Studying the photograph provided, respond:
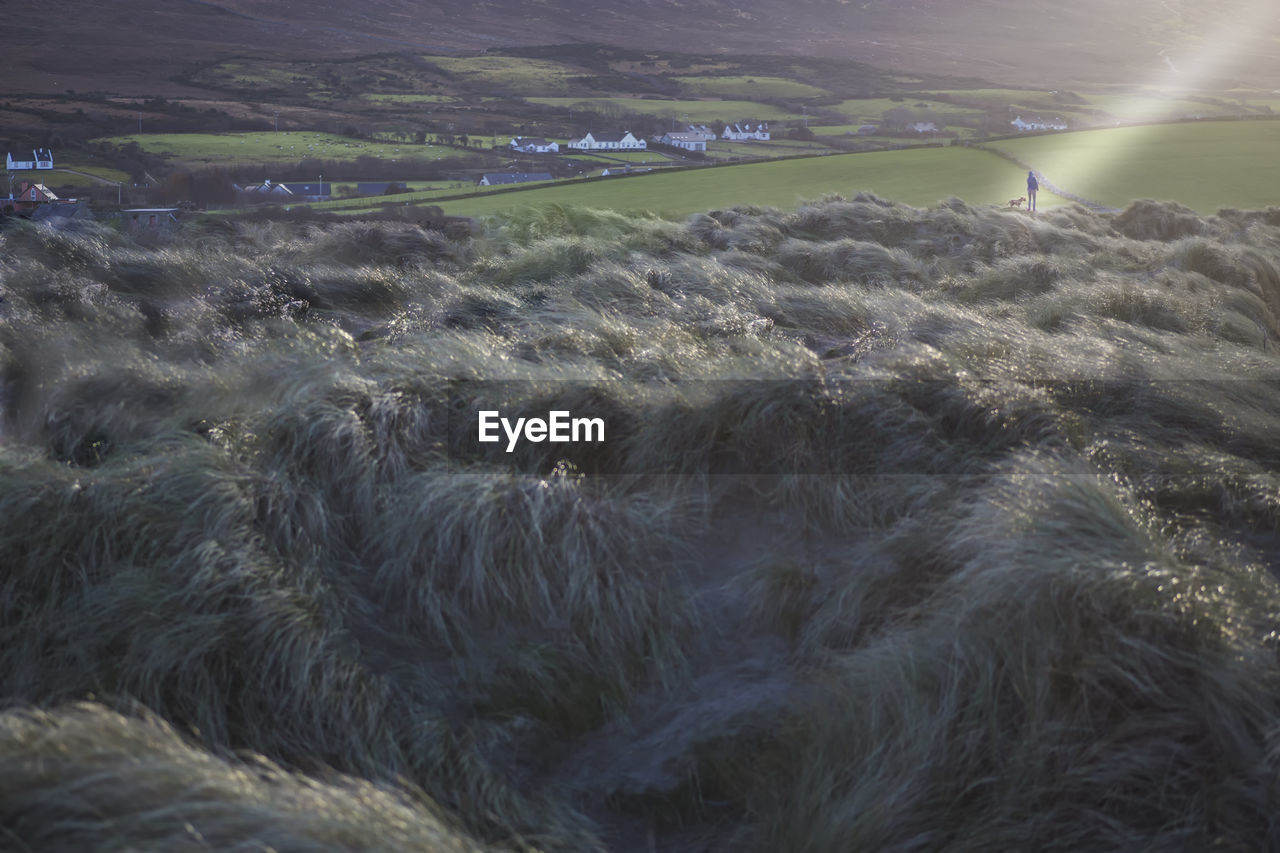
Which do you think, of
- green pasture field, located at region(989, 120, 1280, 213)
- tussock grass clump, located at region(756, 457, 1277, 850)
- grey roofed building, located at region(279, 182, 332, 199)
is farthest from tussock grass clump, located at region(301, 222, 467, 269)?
green pasture field, located at region(989, 120, 1280, 213)

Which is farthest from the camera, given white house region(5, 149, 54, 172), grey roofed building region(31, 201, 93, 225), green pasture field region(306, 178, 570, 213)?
white house region(5, 149, 54, 172)

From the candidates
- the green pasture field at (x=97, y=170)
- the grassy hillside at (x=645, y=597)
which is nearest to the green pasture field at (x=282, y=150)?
the green pasture field at (x=97, y=170)

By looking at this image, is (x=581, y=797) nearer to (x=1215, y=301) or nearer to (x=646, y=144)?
(x=1215, y=301)

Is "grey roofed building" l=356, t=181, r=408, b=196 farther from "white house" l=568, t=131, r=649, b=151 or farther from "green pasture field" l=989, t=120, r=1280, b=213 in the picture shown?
"green pasture field" l=989, t=120, r=1280, b=213

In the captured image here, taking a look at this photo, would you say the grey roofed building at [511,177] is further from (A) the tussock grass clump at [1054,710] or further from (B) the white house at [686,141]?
(A) the tussock grass clump at [1054,710]

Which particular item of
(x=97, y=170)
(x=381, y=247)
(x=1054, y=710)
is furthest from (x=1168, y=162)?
(x=97, y=170)

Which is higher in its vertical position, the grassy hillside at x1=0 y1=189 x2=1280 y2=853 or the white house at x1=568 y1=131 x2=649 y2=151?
the white house at x1=568 y1=131 x2=649 y2=151
